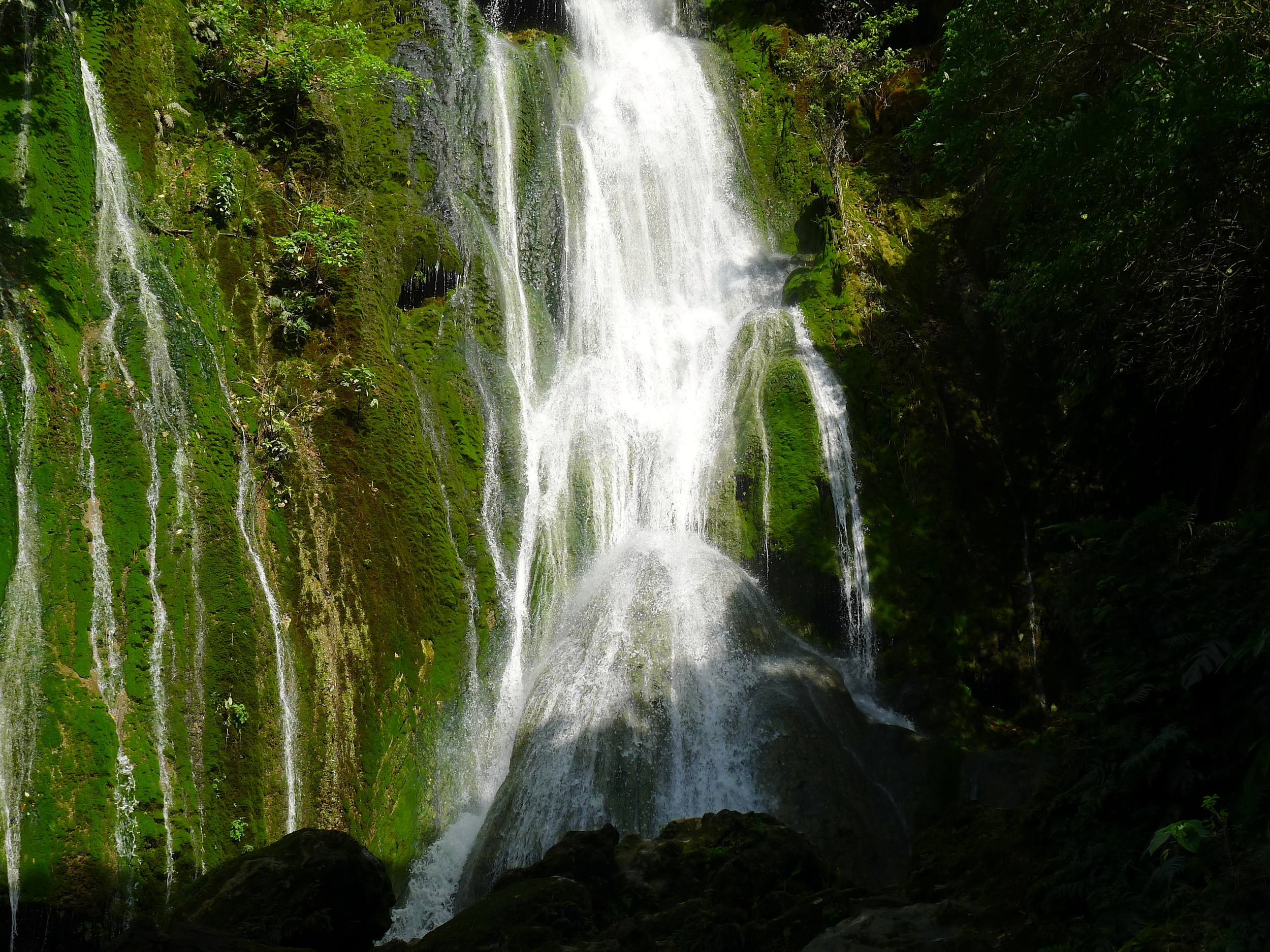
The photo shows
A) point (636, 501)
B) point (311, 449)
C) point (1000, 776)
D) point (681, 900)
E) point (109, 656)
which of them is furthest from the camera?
point (636, 501)

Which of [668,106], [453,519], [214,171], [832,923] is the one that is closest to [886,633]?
[453,519]

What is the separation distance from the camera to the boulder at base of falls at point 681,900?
510cm

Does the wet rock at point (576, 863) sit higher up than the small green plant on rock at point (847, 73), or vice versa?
the small green plant on rock at point (847, 73)

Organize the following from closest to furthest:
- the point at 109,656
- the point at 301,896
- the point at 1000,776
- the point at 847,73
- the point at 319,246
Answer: the point at 301,896, the point at 109,656, the point at 1000,776, the point at 319,246, the point at 847,73

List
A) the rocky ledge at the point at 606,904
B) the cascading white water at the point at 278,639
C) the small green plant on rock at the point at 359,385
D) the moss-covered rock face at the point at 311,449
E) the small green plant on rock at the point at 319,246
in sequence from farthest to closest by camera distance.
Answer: the small green plant on rock at the point at 319,246 → the small green plant on rock at the point at 359,385 → the cascading white water at the point at 278,639 → the moss-covered rock face at the point at 311,449 → the rocky ledge at the point at 606,904

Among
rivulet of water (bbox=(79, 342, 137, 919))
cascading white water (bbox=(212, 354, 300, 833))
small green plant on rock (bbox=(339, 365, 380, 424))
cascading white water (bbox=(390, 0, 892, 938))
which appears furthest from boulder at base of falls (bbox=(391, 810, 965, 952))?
small green plant on rock (bbox=(339, 365, 380, 424))

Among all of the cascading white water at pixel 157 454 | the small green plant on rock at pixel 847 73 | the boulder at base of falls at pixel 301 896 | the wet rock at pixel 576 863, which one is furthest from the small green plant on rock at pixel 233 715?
the small green plant on rock at pixel 847 73

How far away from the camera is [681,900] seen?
656 cm

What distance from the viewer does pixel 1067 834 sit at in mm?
4504

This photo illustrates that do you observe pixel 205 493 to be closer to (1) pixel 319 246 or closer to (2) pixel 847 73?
(1) pixel 319 246

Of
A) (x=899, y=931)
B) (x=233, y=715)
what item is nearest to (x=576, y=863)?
(x=899, y=931)

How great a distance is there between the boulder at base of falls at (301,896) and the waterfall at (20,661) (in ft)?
4.05

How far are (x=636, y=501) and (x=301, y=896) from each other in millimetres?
7425

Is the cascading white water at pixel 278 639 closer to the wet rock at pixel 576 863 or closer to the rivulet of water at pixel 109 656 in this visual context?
the rivulet of water at pixel 109 656
